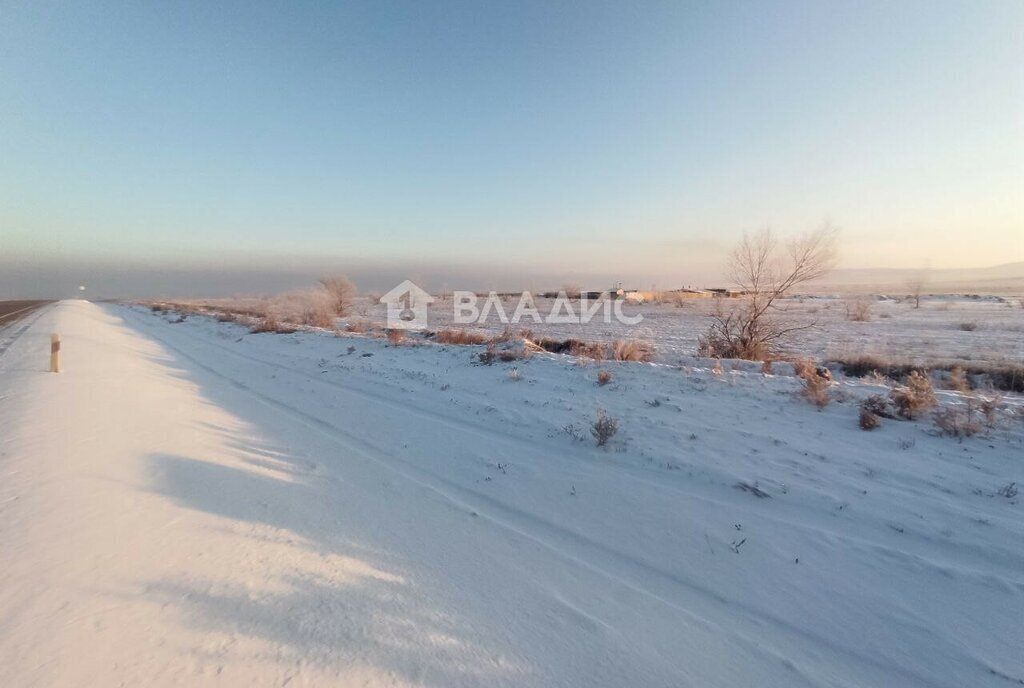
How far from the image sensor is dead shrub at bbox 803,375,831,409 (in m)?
6.21

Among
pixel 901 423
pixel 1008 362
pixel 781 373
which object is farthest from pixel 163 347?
pixel 1008 362

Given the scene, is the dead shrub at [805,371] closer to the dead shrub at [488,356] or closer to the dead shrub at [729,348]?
the dead shrub at [729,348]

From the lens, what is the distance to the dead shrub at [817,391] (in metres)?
6.21

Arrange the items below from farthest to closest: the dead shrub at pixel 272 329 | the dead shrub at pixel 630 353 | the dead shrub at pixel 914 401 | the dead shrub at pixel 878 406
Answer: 1. the dead shrub at pixel 272 329
2. the dead shrub at pixel 630 353
3. the dead shrub at pixel 878 406
4. the dead shrub at pixel 914 401

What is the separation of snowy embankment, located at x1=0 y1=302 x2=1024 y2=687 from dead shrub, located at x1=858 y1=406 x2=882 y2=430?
0.17 m

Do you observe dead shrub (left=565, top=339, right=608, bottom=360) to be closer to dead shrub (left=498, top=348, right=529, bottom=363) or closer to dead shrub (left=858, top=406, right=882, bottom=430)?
dead shrub (left=498, top=348, right=529, bottom=363)

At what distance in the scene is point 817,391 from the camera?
6359 mm

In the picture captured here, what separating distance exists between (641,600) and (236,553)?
2.98 m

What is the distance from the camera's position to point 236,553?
10.5 feet

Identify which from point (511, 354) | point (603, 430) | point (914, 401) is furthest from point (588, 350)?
point (914, 401)

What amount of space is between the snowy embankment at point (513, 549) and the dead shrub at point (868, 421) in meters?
0.17

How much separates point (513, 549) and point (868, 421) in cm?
498

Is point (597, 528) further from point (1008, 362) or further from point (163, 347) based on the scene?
point (163, 347)

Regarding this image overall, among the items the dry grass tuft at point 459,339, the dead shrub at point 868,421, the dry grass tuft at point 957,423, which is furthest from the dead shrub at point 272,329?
the dry grass tuft at point 957,423
